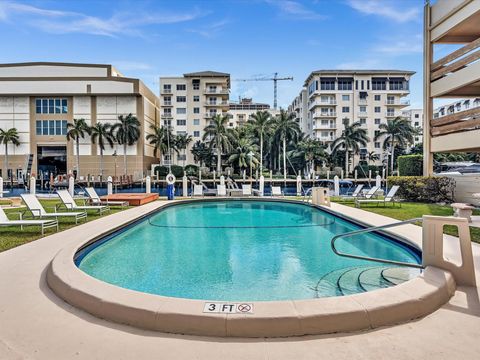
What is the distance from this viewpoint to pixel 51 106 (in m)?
47.7

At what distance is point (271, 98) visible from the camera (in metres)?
143

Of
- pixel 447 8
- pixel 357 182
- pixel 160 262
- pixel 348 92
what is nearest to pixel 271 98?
pixel 348 92

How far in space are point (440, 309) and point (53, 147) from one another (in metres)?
55.2

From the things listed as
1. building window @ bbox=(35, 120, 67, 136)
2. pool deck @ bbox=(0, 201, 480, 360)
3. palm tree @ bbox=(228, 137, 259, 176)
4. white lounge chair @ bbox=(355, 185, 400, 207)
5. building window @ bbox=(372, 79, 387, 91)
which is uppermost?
building window @ bbox=(372, 79, 387, 91)

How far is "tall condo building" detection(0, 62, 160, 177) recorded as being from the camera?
46.4m

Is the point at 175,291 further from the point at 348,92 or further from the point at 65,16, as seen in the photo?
the point at 348,92

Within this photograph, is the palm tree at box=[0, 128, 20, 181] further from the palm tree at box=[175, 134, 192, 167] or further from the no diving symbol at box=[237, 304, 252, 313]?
the no diving symbol at box=[237, 304, 252, 313]

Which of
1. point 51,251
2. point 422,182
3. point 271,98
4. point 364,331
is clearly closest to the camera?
point 364,331

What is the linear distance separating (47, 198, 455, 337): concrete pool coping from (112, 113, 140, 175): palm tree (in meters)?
44.5

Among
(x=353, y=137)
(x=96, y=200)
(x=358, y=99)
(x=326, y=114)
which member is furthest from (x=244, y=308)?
(x=358, y=99)

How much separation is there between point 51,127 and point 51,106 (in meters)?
2.98

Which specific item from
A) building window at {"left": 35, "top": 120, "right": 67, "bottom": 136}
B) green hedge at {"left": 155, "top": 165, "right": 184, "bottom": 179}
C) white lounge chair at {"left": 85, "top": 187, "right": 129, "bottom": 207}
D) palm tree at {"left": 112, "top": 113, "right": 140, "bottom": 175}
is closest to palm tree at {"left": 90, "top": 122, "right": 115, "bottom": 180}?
palm tree at {"left": 112, "top": 113, "right": 140, "bottom": 175}

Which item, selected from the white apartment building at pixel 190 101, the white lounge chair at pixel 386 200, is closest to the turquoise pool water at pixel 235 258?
the white lounge chair at pixel 386 200

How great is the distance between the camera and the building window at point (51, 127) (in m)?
48.0
